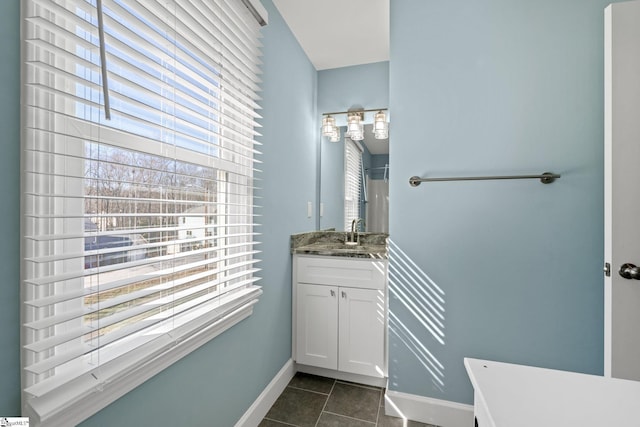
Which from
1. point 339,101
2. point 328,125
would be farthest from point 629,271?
point 339,101

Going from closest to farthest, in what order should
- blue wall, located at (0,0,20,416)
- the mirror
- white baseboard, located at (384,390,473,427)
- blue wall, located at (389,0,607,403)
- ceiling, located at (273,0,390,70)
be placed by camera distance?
blue wall, located at (0,0,20,416) → blue wall, located at (389,0,607,403) → white baseboard, located at (384,390,473,427) → ceiling, located at (273,0,390,70) → the mirror

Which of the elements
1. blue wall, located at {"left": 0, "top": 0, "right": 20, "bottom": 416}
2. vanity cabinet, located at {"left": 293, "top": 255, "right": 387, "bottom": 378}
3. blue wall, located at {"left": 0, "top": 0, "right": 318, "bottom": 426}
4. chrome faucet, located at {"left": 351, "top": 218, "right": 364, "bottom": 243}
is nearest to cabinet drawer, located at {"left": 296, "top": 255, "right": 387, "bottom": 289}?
vanity cabinet, located at {"left": 293, "top": 255, "right": 387, "bottom": 378}

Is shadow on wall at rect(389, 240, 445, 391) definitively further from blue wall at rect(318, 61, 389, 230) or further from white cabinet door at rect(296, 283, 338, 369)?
blue wall at rect(318, 61, 389, 230)

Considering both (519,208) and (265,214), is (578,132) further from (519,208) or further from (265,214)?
(265,214)

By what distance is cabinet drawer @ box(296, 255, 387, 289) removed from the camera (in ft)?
6.28

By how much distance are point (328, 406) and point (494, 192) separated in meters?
1.58

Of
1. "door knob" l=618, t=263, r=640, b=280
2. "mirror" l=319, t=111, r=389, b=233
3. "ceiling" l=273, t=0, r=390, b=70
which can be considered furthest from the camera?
"mirror" l=319, t=111, r=389, b=233

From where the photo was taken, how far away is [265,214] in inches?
69.4

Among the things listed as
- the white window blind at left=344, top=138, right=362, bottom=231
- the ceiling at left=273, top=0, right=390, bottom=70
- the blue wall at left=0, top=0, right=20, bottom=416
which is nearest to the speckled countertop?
the white window blind at left=344, top=138, right=362, bottom=231

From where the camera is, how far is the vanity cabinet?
1913mm

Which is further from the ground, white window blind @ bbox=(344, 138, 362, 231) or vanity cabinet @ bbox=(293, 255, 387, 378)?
white window blind @ bbox=(344, 138, 362, 231)

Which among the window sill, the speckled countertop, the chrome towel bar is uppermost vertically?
the chrome towel bar

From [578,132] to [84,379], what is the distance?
7.26ft

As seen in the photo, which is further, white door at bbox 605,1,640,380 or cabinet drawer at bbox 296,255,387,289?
cabinet drawer at bbox 296,255,387,289
